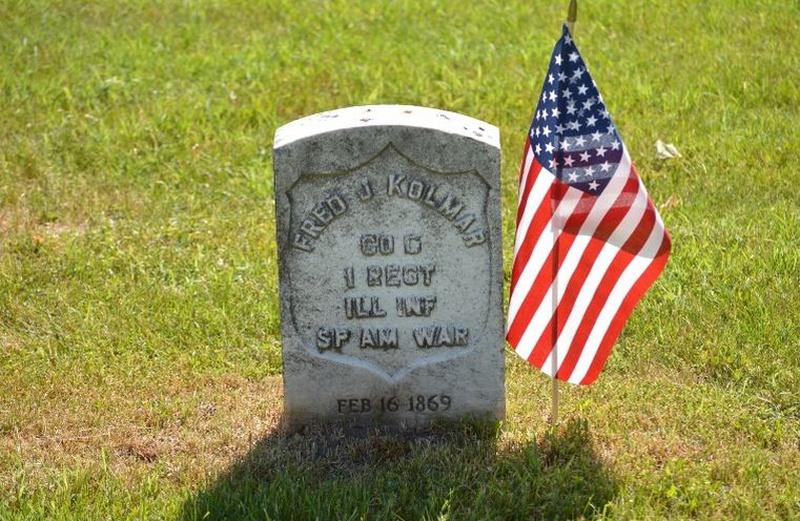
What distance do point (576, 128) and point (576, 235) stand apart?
453 millimetres

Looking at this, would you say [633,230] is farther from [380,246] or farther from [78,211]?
[78,211]

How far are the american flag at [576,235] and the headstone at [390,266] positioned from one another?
0.50 ft

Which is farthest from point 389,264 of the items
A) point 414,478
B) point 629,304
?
point 629,304

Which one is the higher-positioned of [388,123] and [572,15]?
[572,15]

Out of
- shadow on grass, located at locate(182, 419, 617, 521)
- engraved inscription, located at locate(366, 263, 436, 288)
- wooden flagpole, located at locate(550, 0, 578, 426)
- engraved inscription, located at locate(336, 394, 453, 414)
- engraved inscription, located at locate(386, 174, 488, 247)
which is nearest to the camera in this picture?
shadow on grass, located at locate(182, 419, 617, 521)

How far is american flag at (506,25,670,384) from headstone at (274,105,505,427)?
0.15 m

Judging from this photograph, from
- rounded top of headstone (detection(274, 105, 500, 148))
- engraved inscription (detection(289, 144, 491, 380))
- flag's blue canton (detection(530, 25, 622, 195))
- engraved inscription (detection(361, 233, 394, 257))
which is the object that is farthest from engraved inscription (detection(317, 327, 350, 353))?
flag's blue canton (detection(530, 25, 622, 195))

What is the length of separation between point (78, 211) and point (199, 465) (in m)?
3.04

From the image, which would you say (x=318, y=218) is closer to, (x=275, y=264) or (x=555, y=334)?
(x=555, y=334)

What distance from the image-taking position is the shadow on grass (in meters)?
4.76

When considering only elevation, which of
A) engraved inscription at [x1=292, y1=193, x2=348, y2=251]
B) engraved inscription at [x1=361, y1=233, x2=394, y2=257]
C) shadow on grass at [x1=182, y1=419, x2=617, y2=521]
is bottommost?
shadow on grass at [x1=182, y1=419, x2=617, y2=521]

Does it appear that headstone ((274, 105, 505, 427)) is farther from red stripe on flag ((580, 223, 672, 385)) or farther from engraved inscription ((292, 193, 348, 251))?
red stripe on flag ((580, 223, 672, 385))

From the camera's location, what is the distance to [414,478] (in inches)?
197

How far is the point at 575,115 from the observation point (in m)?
4.95
